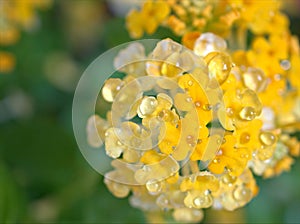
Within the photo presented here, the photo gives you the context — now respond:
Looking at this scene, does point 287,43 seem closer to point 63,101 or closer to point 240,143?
point 240,143

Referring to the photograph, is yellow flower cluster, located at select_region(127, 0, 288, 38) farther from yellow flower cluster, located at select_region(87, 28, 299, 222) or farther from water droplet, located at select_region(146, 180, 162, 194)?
water droplet, located at select_region(146, 180, 162, 194)

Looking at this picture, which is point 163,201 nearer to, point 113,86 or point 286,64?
point 113,86

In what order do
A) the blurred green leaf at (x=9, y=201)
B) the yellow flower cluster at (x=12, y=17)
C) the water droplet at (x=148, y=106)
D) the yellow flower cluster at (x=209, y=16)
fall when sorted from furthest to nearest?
1. the yellow flower cluster at (x=12, y=17)
2. the blurred green leaf at (x=9, y=201)
3. the yellow flower cluster at (x=209, y=16)
4. the water droplet at (x=148, y=106)

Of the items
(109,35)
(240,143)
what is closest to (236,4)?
(240,143)

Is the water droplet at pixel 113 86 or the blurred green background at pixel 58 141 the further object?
the blurred green background at pixel 58 141

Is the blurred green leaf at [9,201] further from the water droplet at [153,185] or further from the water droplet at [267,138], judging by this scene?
the water droplet at [267,138]

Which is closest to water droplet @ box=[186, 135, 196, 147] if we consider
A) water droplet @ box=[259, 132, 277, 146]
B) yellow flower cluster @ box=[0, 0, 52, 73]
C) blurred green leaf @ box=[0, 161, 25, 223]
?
water droplet @ box=[259, 132, 277, 146]

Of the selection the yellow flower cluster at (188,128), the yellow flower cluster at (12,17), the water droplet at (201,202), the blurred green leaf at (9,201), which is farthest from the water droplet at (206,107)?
the yellow flower cluster at (12,17)
